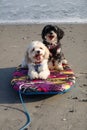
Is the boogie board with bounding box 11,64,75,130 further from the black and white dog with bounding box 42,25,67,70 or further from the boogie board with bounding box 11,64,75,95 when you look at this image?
the black and white dog with bounding box 42,25,67,70

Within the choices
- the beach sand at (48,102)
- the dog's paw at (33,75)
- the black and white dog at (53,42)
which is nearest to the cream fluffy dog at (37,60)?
the dog's paw at (33,75)

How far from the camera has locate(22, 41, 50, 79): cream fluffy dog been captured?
6263mm

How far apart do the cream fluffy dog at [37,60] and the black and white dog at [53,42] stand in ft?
0.85

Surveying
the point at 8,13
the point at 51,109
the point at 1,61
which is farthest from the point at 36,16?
the point at 51,109

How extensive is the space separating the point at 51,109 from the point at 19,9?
25.3 ft

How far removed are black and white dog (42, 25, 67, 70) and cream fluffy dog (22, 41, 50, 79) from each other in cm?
26

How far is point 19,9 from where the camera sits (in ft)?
42.9

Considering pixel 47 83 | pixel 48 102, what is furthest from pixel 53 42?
pixel 48 102

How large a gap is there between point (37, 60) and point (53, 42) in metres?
0.45

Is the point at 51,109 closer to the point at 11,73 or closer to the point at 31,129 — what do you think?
the point at 31,129

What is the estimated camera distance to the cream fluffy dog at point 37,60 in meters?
6.26

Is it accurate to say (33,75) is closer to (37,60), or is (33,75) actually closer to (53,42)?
(37,60)

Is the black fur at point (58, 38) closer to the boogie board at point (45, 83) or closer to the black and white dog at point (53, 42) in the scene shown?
the black and white dog at point (53, 42)

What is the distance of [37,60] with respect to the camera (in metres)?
6.41
